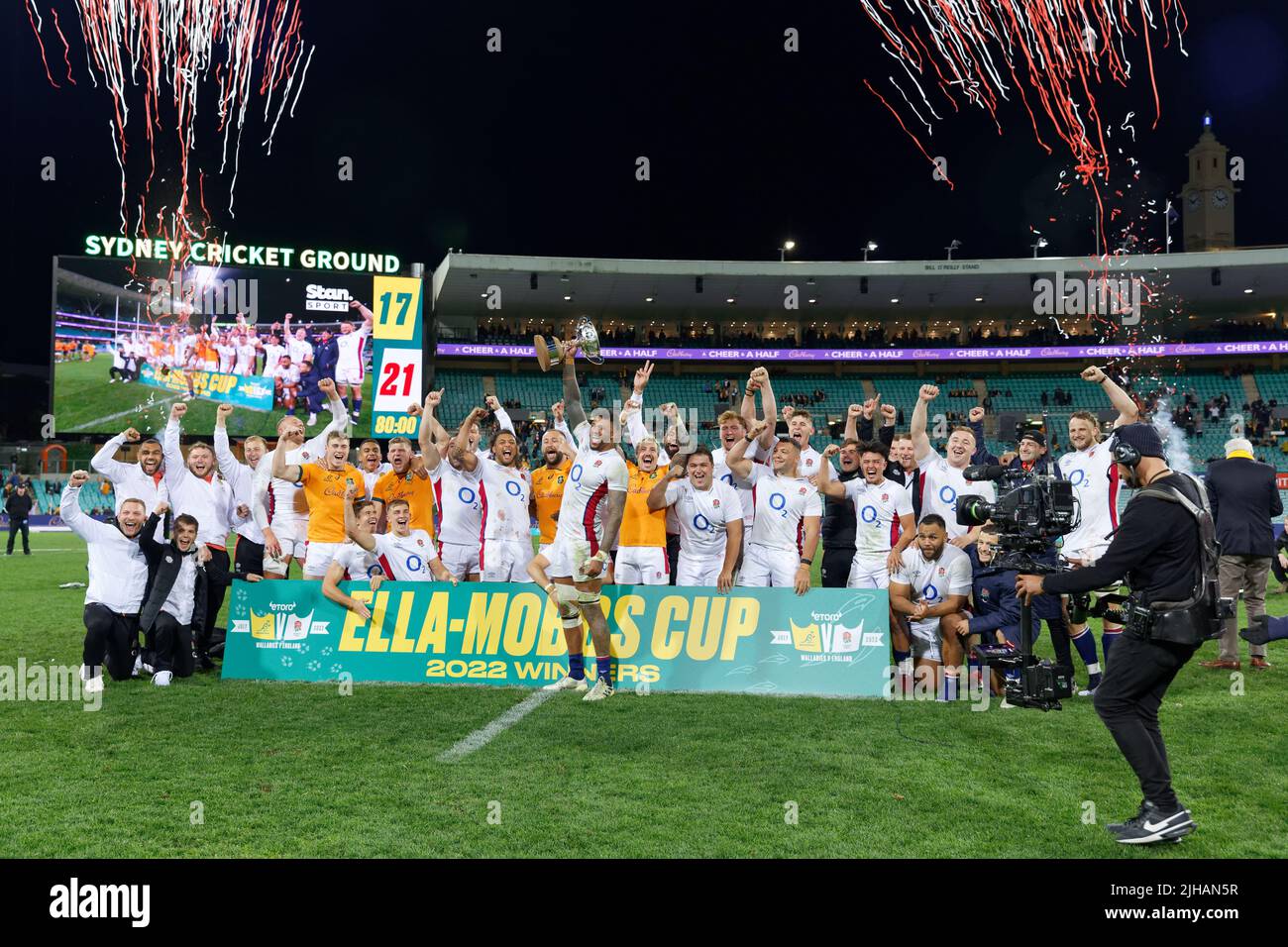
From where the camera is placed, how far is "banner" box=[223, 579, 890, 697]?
8.18 metres

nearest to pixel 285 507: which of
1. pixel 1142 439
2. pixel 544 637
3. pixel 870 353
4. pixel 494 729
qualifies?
pixel 544 637

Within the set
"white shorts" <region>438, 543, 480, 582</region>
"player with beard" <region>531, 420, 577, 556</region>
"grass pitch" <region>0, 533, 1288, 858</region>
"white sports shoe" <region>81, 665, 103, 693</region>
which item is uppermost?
"player with beard" <region>531, 420, 577, 556</region>

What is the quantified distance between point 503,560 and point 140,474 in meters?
3.99

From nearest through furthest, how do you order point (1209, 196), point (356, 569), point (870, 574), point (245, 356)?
point (870, 574)
point (356, 569)
point (245, 356)
point (1209, 196)

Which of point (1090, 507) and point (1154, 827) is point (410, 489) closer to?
point (1090, 507)

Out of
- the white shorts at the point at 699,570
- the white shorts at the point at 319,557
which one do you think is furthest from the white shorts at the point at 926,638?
the white shorts at the point at 319,557

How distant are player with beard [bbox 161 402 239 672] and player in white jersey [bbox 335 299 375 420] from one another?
26.6 metres

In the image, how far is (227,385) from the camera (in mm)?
35062

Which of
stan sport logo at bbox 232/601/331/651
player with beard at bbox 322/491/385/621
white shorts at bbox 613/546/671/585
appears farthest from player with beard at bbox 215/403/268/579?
white shorts at bbox 613/546/671/585

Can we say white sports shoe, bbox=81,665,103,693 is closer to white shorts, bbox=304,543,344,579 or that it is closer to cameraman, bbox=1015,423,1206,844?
white shorts, bbox=304,543,344,579

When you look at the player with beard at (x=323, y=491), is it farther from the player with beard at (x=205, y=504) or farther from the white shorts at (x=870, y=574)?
the white shorts at (x=870, y=574)

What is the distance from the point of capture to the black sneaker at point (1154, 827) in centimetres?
466

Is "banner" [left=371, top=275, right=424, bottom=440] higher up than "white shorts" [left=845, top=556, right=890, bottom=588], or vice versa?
"banner" [left=371, top=275, right=424, bottom=440]
